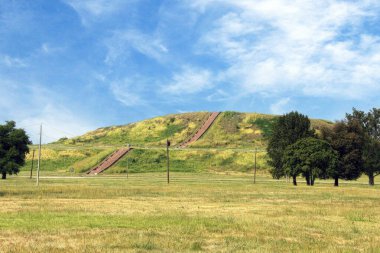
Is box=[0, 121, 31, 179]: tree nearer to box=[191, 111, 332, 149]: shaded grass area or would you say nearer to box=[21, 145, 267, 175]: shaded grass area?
box=[21, 145, 267, 175]: shaded grass area

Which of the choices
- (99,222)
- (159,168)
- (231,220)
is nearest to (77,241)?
(99,222)

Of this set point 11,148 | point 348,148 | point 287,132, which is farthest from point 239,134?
point 11,148

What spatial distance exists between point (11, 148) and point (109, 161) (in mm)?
50647

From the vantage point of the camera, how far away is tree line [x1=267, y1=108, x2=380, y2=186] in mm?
80312

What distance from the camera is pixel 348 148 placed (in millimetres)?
86125

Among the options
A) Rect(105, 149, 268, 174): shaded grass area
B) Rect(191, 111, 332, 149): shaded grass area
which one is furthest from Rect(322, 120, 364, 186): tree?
Rect(191, 111, 332, 149): shaded grass area

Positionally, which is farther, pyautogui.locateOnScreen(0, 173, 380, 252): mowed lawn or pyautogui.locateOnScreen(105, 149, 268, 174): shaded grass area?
pyautogui.locateOnScreen(105, 149, 268, 174): shaded grass area

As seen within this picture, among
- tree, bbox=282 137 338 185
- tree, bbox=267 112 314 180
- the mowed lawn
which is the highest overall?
tree, bbox=267 112 314 180

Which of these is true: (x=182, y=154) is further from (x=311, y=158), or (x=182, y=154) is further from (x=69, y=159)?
(x=311, y=158)

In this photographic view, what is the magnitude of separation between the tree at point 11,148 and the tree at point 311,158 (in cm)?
5584

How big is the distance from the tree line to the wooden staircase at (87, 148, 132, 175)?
191 feet

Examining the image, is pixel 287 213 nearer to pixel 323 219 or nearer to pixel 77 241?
pixel 323 219

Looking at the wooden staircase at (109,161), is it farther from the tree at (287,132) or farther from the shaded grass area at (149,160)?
the tree at (287,132)

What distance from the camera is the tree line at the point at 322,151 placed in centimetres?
8031
